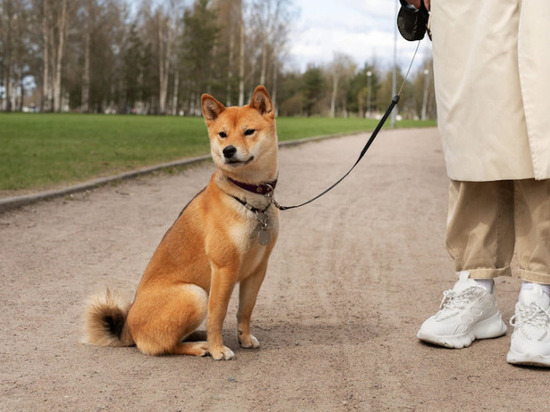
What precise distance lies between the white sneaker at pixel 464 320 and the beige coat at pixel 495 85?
0.66 metres

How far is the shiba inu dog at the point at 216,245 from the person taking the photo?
11.0 feet

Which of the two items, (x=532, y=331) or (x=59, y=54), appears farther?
(x=59, y=54)

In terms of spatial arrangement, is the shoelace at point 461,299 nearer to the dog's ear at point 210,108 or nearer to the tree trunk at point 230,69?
the dog's ear at point 210,108

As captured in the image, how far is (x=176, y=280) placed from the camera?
11.5ft

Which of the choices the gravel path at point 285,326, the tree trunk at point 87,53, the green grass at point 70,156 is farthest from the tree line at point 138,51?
the gravel path at point 285,326

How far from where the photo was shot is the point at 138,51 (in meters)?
75.3

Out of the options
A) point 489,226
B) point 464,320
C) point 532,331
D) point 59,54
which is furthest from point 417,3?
point 59,54

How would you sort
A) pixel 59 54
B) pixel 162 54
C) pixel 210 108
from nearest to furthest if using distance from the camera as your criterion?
pixel 210 108 < pixel 59 54 < pixel 162 54

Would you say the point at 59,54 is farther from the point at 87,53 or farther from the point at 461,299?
the point at 461,299

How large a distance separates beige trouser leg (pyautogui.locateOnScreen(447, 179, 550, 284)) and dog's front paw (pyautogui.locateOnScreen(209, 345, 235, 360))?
51.5 inches

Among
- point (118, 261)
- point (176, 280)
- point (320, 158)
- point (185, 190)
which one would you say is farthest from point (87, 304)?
point (320, 158)

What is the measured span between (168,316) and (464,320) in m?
1.52

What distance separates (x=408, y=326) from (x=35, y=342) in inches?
80.6

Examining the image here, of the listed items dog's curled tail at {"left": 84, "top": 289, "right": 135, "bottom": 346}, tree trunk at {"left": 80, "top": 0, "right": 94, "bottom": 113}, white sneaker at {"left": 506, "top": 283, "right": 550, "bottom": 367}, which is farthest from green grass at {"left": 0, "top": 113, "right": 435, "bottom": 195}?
tree trunk at {"left": 80, "top": 0, "right": 94, "bottom": 113}
